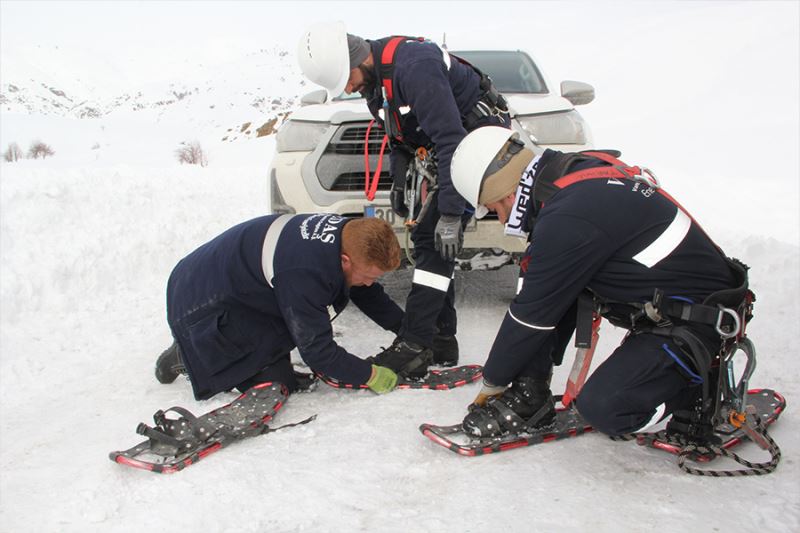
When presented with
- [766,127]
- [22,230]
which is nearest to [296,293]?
[22,230]

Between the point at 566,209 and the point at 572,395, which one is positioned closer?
the point at 566,209

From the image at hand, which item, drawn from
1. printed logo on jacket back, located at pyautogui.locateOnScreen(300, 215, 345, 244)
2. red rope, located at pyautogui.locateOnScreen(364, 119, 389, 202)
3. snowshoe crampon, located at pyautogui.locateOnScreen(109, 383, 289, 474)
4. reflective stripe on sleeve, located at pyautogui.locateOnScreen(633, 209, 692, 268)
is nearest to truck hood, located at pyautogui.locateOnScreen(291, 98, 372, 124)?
red rope, located at pyautogui.locateOnScreen(364, 119, 389, 202)

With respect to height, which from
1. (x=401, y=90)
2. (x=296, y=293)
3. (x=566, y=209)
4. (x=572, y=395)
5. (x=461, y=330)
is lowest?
(x=461, y=330)

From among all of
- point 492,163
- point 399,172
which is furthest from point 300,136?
point 492,163

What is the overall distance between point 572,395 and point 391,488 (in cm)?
84

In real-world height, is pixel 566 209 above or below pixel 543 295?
above

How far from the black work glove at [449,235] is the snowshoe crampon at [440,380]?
0.68 m

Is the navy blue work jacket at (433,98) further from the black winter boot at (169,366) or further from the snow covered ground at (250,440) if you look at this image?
the black winter boot at (169,366)

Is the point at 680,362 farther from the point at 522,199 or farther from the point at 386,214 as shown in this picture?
the point at 386,214

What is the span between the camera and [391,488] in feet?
8.05

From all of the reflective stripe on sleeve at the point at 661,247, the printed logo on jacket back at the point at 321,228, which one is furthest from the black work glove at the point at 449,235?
the reflective stripe on sleeve at the point at 661,247

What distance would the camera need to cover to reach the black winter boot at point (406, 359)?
138 inches

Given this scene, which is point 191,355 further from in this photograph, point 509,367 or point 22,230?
point 22,230

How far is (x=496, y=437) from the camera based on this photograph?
2.77m
